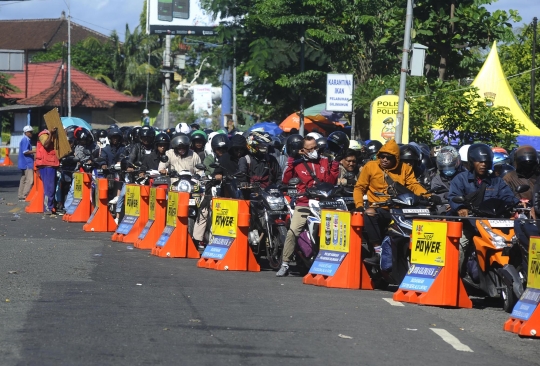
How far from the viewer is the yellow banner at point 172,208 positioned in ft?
51.5

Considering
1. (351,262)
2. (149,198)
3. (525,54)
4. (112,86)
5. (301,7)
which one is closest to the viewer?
(351,262)

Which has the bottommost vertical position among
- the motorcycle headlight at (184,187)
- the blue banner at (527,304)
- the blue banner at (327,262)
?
the blue banner at (327,262)

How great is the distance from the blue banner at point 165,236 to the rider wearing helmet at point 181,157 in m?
1.99

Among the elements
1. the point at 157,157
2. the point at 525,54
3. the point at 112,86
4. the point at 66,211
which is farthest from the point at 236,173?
the point at 112,86

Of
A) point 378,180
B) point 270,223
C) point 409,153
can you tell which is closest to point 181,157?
point 270,223

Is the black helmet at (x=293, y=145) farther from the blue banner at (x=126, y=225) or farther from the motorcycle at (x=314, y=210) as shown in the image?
the motorcycle at (x=314, y=210)

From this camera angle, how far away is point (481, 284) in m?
11.2

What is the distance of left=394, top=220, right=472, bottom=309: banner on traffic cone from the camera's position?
1105 centimetres

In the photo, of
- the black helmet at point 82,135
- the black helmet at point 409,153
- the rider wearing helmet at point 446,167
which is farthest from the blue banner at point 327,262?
the black helmet at point 82,135

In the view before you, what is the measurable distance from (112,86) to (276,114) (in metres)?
42.1

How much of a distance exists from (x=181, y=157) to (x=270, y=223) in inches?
168

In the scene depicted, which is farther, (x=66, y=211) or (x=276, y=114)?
(x=276, y=114)

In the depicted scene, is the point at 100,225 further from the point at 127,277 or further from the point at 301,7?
the point at 301,7

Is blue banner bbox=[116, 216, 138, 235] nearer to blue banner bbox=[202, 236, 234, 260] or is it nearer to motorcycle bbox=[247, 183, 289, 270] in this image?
blue banner bbox=[202, 236, 234, 260]
